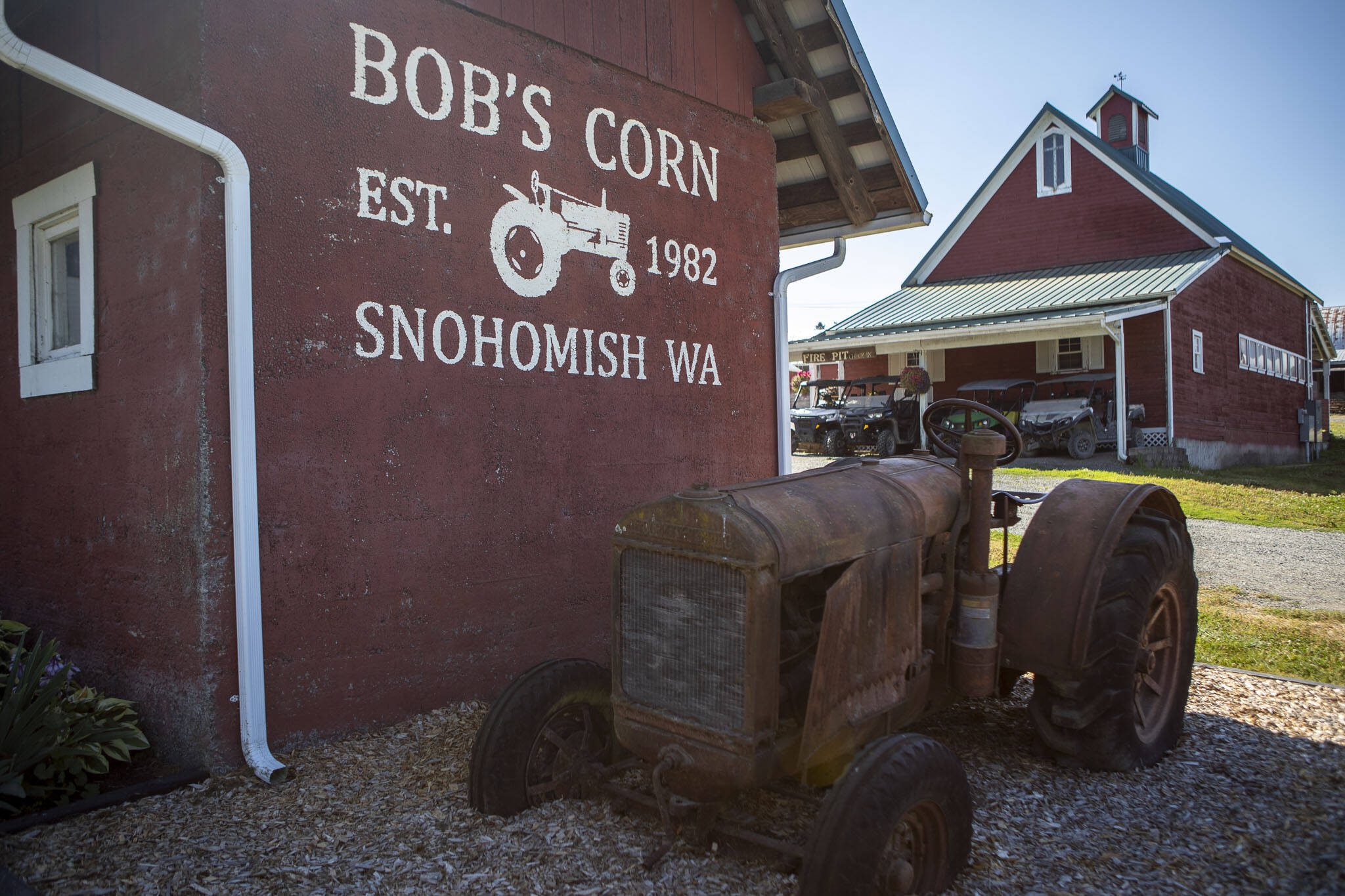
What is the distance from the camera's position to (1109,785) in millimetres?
3545

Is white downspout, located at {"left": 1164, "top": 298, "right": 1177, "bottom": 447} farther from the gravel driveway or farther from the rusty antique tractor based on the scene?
the rusty antique tractor

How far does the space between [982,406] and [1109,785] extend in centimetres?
158

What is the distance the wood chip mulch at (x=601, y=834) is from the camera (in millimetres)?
2793

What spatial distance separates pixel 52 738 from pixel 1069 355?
20.6 meters

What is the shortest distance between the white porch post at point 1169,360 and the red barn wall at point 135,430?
1801 cm

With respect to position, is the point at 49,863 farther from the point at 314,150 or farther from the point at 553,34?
the point at 553,34

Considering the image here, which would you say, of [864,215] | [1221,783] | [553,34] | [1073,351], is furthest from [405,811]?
[1073,351]

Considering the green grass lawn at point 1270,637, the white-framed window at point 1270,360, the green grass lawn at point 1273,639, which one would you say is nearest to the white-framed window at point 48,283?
the green grass lawn at point 1270,637

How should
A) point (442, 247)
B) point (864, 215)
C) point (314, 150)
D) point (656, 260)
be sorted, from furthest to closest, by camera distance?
point (864, 215) → point (656, 260) → point (442, 247) → point (314, 150)

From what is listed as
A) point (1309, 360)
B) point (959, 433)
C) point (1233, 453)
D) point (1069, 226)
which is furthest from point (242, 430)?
point (1309, 360)

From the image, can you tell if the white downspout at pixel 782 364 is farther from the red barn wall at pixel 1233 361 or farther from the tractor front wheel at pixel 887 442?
the red barn wall at pixel 1233 361

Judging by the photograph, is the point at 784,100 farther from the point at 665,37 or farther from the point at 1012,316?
the point at 1012,316

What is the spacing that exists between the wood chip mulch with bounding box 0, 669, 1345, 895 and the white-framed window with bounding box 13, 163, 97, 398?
7.98ft

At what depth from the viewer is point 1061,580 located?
140 inches
